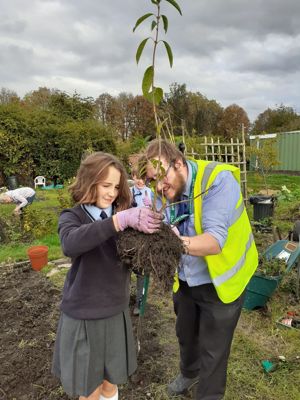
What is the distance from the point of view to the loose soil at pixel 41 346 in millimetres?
2359

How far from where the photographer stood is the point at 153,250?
1421mm

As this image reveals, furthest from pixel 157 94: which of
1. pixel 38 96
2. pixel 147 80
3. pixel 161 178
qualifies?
pixel 38 96

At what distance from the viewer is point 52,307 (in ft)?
11.8

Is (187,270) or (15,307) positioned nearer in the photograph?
(187,270)

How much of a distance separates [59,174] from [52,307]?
11.8m

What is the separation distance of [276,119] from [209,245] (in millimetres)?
34120

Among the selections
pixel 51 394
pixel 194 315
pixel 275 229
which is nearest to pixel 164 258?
pixel 194 315

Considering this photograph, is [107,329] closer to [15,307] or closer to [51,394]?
[51,394]

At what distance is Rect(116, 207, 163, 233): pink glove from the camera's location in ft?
4.57

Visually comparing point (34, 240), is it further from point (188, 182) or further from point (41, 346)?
point (188, 182)

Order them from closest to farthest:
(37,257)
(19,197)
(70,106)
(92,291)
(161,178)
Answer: (161,178) → (92,291) → (37,257) → (19,197) → (70,106)

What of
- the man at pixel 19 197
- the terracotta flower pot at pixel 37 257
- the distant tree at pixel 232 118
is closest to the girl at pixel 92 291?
the terracotta flower pot at pixel 37 257

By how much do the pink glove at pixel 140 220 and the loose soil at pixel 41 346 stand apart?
1.03 m

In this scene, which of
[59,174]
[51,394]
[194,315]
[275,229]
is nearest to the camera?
[194,315]
